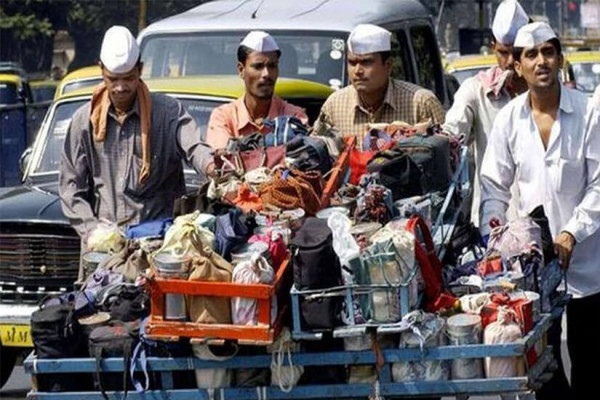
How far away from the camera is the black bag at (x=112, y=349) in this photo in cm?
633

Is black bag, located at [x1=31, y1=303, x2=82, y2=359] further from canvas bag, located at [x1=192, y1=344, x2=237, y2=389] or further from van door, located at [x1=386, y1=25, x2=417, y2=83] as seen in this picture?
van door, located at [x1=386, y1=25, x2=417, y2=83]

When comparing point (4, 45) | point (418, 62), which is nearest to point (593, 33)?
point (4, 45)

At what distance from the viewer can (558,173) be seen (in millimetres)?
7371

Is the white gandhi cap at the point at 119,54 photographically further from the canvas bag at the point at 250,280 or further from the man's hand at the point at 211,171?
the canvas bag at the point at 250,280

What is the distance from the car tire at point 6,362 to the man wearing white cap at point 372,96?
2.99m

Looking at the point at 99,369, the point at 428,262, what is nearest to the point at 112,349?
the point at 99,369

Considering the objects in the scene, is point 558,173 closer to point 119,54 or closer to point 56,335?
point 119,54

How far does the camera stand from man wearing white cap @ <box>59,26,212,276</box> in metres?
8.31

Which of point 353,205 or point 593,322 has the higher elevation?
point 353,205

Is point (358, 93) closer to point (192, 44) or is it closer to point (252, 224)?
point (252, 224)

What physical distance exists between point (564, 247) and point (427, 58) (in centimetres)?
726

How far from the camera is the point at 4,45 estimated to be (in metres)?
54.3

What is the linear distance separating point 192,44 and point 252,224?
6.85 metres

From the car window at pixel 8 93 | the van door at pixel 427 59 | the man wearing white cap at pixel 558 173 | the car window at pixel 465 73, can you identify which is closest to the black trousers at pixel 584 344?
the man wearing white cap at pixel 558 173
